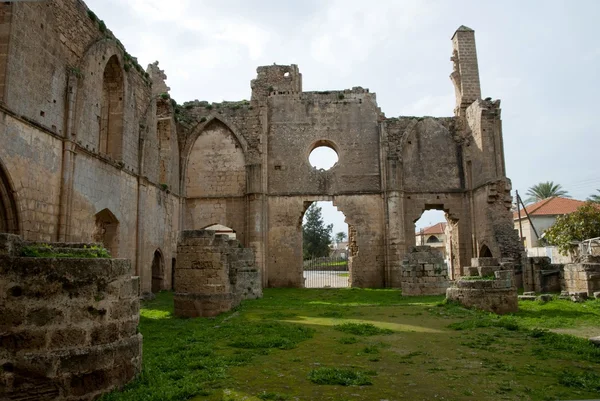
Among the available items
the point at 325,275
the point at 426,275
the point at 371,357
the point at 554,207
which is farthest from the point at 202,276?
the point at 554,207

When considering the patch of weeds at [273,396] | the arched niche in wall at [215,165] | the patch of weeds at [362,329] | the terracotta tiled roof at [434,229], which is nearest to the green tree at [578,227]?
the arched niche in wall at [215,165]

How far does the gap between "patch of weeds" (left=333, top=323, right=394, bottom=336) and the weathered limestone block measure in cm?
342

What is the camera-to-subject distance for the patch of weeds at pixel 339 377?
15.3 feet

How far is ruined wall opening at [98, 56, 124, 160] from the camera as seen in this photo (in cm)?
1459

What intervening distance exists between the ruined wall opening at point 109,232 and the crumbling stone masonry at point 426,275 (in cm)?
936

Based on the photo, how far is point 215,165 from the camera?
68.9 feet

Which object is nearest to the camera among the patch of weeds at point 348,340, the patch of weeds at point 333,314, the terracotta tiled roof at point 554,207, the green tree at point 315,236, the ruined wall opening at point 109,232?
the patch of weeds at point 348,340

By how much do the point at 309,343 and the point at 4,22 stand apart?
9193 mm

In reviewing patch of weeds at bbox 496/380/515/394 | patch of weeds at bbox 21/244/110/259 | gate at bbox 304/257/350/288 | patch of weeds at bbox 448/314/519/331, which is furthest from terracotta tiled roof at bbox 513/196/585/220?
patch of weeds at bbox 21/244/110/259

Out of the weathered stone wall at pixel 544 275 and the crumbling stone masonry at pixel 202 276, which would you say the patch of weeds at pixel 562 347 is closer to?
the crumbling stone masonry at pixel 202 276

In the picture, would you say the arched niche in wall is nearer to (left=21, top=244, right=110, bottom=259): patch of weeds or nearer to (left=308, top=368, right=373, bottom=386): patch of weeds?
(left=21, top=244, right=110, bottom=259): patch of weeds

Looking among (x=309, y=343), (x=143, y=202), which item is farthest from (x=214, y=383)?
(x=143, y=202)

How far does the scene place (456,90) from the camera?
21.9 metres

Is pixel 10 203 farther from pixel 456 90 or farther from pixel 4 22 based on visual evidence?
pixel 456 90
